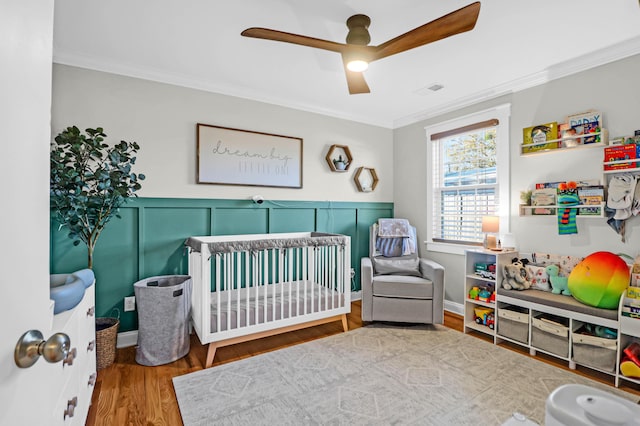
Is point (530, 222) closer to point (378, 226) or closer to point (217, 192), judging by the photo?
point (378, 226)

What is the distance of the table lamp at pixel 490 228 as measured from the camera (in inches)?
120

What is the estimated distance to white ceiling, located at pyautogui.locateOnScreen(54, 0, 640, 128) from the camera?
1977 millimetres

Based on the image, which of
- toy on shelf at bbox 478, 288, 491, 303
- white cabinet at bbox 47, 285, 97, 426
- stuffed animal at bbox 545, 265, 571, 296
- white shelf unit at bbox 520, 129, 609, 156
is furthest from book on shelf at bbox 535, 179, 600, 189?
white cabinet at bbox 47, 285, 97, 426

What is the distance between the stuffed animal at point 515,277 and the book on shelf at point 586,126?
44.6 inches

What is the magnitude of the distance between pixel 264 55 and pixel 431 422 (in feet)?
9.02

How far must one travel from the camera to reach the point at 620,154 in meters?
2.40

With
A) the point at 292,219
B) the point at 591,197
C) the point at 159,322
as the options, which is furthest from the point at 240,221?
the point at 591,197

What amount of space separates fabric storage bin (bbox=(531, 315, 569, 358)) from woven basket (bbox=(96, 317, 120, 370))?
130 inches

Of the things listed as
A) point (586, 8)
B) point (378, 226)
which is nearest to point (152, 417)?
point (378, 226)

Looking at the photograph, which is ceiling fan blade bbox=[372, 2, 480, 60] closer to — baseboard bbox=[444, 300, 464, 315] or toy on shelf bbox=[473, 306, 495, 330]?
toy on shelf bbox=[473, 306, 495, 330]

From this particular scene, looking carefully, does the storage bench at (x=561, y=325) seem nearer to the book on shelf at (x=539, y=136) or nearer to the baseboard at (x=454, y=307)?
the baseboard at (x=454, y=307)

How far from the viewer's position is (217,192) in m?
3.16

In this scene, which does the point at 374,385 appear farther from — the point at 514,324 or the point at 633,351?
the point at 633,351

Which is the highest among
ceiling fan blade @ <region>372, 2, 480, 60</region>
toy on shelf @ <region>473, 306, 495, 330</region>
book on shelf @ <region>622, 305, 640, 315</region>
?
ceiling fan blade @ <region>372, 2, 480, 60</region>
